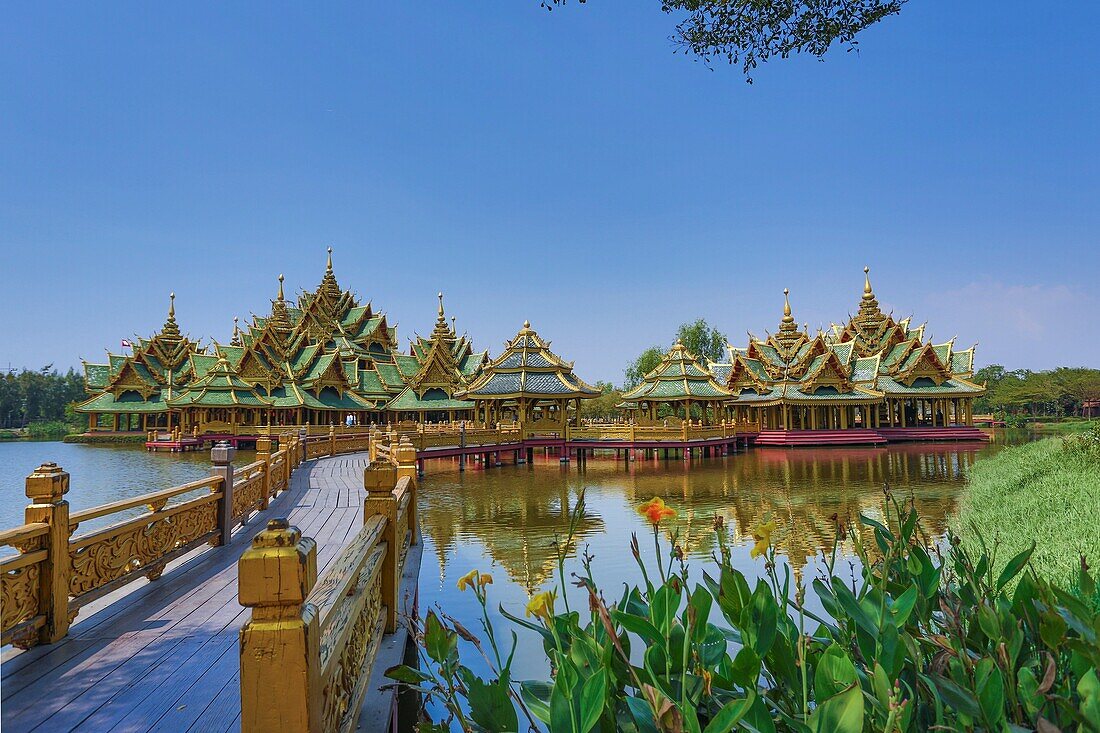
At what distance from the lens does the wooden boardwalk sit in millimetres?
2975

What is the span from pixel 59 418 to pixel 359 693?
2839 inches

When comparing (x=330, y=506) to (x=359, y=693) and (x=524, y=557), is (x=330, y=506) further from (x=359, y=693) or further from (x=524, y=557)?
(x=359, y=693)

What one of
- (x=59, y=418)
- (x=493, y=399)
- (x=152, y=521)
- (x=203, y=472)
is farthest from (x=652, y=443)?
(x=59, y=418)

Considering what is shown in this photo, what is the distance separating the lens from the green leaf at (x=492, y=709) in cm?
210

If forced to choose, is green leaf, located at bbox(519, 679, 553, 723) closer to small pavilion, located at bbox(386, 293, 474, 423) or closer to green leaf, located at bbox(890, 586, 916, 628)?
green leaf, located at bbox(890, 586, 916, 628)

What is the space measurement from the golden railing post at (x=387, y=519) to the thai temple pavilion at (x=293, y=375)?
102 ft

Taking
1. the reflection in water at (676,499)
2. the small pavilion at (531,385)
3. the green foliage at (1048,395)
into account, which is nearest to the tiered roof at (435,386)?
the small pavilion at (531,385)

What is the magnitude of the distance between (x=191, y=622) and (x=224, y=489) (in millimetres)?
3343

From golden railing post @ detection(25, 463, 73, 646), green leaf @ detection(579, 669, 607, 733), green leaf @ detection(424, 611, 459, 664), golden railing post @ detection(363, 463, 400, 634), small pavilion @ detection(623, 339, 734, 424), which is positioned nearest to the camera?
green leaf @ detection(579, 669, 607, 733)

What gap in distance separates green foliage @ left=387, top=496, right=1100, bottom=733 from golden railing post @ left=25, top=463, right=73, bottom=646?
121 inches

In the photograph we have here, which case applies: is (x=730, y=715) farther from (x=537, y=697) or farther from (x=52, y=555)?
(x=52, y=555)

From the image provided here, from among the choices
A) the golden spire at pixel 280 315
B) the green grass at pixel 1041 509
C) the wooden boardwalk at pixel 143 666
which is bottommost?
the green grass at pixel 1041 509

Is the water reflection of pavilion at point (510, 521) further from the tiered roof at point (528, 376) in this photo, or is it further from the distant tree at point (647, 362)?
the distant tree at point (647, 362)

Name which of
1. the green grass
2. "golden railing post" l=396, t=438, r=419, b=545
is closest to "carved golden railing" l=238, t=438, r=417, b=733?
the green grass
